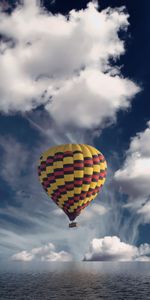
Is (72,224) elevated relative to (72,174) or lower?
lower

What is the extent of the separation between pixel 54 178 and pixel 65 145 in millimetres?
8679

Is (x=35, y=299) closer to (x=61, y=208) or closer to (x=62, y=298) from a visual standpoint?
(x=62, y=298)

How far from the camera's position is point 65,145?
276ft

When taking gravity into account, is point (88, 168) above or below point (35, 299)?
above

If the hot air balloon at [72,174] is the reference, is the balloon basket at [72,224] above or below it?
below

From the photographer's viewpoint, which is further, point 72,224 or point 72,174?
point 72,174

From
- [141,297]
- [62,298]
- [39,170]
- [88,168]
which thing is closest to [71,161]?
[88,168]

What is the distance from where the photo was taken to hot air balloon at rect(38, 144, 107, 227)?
266 ft

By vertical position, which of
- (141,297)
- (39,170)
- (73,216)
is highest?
(39,170)

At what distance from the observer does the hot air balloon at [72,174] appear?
80938mm

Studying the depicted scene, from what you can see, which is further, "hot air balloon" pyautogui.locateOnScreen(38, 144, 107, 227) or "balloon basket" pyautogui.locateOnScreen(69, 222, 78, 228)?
"hot air balloon" pyautogui.locateOnScreen(38, 144, 107, 227)

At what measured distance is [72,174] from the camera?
80.8 m

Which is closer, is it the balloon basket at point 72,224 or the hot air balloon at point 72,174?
the balloon basket at point 72,224

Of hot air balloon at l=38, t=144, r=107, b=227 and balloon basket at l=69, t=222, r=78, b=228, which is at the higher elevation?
hot air balloon at l=38, t=144, r=107, b=227
